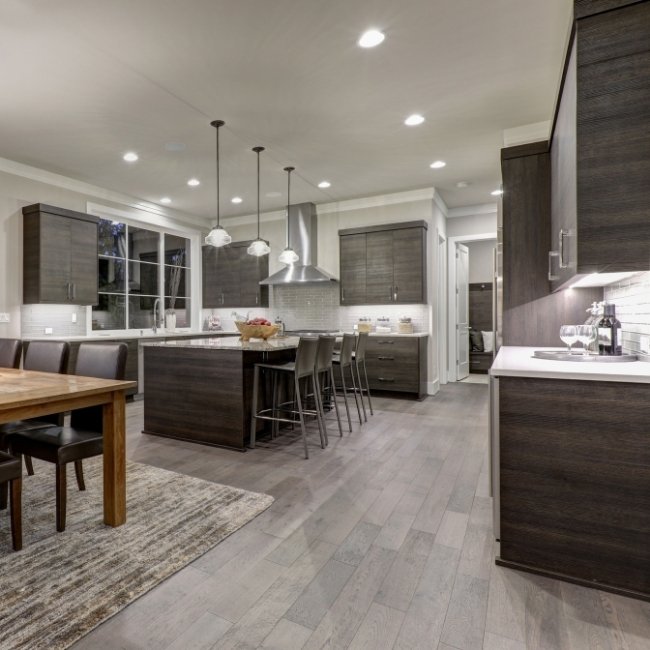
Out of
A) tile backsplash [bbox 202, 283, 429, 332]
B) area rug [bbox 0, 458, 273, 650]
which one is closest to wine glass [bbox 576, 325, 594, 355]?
area rug [bbox 0, 458, 273, 650]

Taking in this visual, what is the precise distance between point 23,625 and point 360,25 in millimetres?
3432

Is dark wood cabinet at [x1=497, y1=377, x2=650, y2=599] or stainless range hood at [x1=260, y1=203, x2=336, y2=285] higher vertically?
stainless range hood at [x1=260, y1=203, x2=336, y2=285]

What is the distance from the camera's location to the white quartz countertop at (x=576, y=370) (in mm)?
1553

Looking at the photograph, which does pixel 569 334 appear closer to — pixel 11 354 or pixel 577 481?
pixel 577 481

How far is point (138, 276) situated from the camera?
6.65 metres

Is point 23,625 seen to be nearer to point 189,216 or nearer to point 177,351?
point 177,351

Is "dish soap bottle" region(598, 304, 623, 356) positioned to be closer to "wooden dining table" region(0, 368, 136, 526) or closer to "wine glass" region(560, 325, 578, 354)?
"wine glass" region(560, 325, 578, 354)

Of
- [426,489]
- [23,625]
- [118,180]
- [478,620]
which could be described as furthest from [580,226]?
[118,180]

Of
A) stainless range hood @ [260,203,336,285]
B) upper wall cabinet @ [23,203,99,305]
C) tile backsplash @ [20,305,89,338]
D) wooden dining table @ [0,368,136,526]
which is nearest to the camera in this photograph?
wooden dining table @ [0,368,136,526]

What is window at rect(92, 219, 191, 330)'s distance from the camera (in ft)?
20.0

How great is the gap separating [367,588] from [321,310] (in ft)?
→ 17.7

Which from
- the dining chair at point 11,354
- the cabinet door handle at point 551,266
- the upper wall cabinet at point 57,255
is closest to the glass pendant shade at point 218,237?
the dining chair at point 11,354

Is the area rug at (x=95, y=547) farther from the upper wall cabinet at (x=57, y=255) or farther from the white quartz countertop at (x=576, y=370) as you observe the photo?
the upper wall cabinet at (x=57, y=255)

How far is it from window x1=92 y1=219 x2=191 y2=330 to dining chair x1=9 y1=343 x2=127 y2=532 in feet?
12.6
